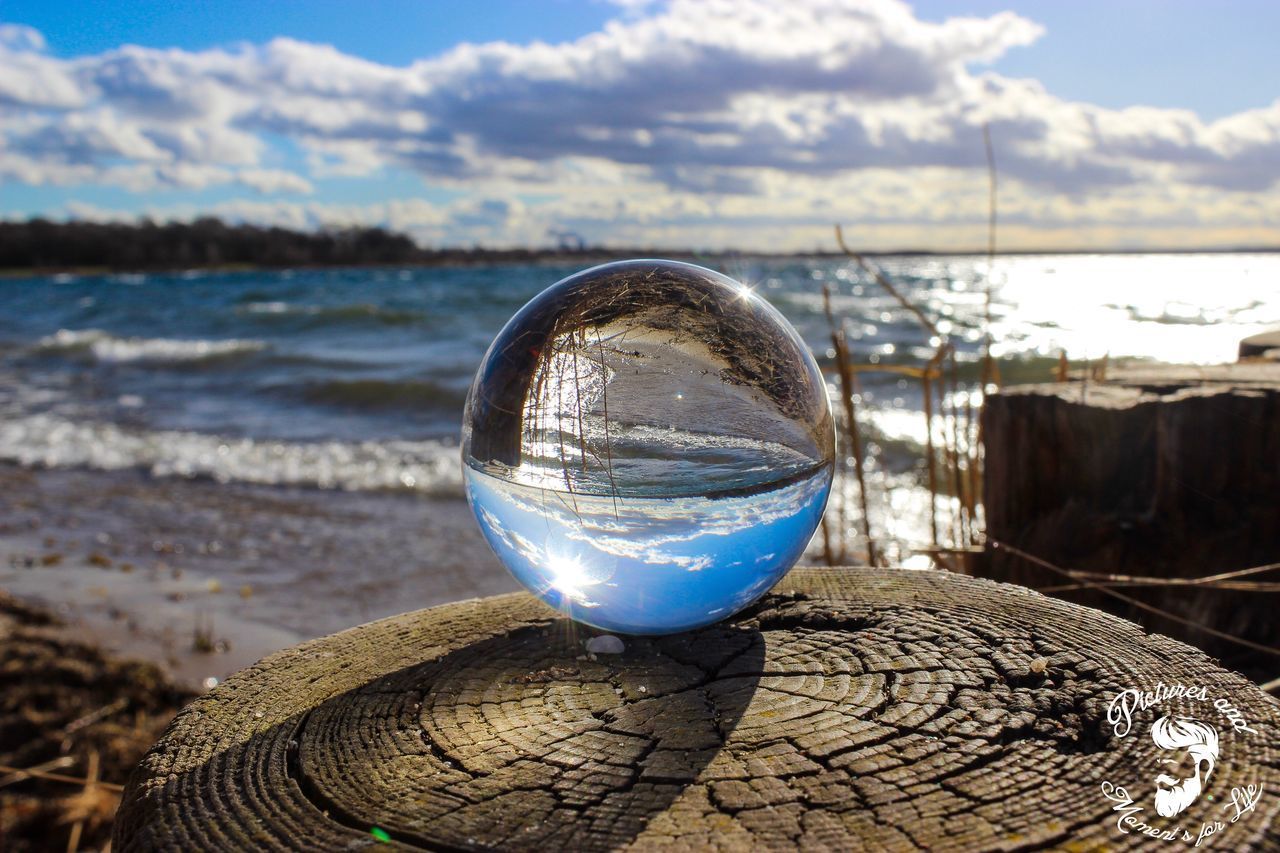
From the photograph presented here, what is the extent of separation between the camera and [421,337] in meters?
21.0

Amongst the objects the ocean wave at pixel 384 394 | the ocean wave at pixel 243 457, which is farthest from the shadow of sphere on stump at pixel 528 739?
the ocean wave at pixel 384 394

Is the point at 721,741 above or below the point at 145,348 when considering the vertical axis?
below

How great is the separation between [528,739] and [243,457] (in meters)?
9.40

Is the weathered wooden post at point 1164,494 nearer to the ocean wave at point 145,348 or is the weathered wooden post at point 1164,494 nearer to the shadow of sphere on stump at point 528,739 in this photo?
the shadow of sphere on stump at point 528,739

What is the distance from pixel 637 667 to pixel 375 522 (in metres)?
6.13

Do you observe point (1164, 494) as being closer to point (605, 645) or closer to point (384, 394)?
point (605, 645)

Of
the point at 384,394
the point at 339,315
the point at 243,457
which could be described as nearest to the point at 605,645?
the point at 243,457

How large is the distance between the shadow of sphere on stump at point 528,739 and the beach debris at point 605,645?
19 mm

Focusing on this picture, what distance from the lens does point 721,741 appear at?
1456 millimetres

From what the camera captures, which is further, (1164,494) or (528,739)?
(1164,494)

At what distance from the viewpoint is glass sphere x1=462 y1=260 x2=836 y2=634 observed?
167 cm

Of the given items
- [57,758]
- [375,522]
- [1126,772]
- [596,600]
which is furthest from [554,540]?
[375,522]

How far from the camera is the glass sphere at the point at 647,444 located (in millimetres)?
1669

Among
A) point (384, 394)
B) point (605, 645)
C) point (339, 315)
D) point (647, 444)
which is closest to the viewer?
point (647, 444)
